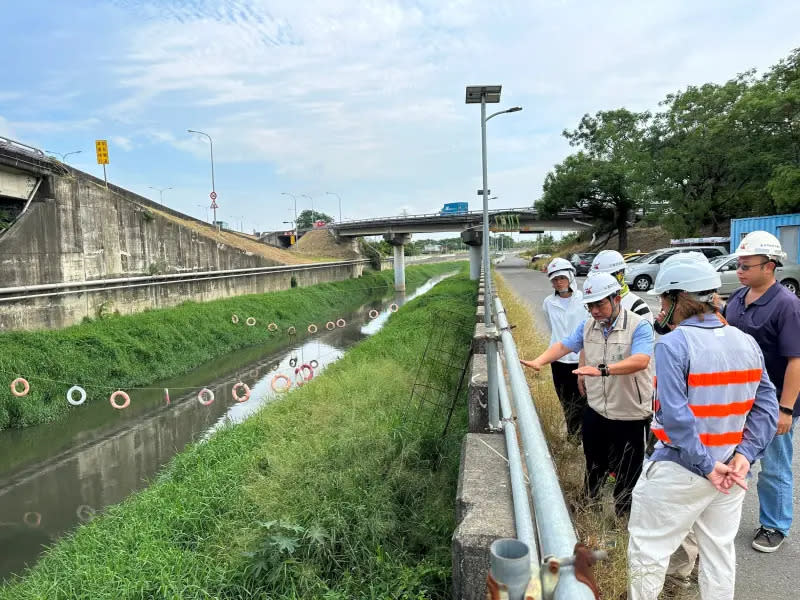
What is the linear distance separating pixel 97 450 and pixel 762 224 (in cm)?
2245

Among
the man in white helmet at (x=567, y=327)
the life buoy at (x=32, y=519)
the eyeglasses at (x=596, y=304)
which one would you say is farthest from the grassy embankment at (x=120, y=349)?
the eyeglasses at (x=596, y=304)

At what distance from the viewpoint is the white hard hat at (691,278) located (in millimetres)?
2299

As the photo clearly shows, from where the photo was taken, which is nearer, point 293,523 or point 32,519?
point 293,523

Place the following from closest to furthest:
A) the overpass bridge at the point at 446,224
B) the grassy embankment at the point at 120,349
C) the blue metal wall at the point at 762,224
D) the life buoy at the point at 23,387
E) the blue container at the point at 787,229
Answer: the life buoy at the point at 23,387 < the grassy embankment at the point at 120,349 < the blue container at the point at 787,229 < the blue metal wall at the point at 762,224 < the overpass bridge at the point at 446,224

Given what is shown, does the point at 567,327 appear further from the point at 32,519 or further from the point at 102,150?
the point at 102,150

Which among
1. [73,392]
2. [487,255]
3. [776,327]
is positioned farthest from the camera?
[487,255]

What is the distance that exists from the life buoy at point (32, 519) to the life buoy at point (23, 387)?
4.50m

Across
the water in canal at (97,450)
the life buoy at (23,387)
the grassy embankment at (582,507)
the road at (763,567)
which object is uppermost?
the grassy embankment at (582,507)

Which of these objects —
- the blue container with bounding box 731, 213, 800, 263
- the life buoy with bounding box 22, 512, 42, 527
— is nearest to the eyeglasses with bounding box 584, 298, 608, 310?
the life buoy with bounding box 22, 512, 42, 527

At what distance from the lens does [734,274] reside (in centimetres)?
1611

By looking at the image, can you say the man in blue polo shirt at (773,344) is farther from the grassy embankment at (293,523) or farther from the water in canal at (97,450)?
the water in canal at (97,450)

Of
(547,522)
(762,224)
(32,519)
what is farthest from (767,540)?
(762,224)

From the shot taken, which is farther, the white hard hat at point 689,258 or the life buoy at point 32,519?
the life buoy at point 32,519

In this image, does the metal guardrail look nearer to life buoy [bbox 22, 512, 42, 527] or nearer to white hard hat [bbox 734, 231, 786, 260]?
white hard hat [bbox 734, 231, 786, 260]
